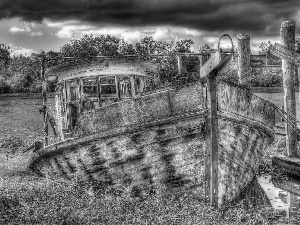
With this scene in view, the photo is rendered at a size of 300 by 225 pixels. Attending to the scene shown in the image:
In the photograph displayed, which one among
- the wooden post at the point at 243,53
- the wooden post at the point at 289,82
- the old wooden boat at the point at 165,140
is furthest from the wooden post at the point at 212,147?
the wooden post at the point at 243,53

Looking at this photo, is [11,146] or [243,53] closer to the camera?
[243,53]

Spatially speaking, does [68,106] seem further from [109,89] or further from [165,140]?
[165,140]

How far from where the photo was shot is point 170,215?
6.63 m

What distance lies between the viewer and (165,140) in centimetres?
734

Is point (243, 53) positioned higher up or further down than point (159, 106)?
higher up

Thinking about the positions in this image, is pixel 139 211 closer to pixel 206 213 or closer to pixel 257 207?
pixel 206 213

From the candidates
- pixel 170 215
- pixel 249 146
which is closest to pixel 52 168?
pixel 170 215

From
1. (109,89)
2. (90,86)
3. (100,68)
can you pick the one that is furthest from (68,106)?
(90,86)

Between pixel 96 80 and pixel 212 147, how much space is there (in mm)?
3112

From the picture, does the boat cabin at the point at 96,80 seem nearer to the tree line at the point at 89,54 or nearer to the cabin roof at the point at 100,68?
the cabin roof at the point at 100,68

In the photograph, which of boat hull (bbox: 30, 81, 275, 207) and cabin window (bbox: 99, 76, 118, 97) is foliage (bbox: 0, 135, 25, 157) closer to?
cabin window (bbox: 99, 76, 118, 97)

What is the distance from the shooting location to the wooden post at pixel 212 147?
7.03m

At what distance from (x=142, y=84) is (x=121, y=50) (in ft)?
62.1

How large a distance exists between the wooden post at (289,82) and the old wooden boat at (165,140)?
1499 mm
